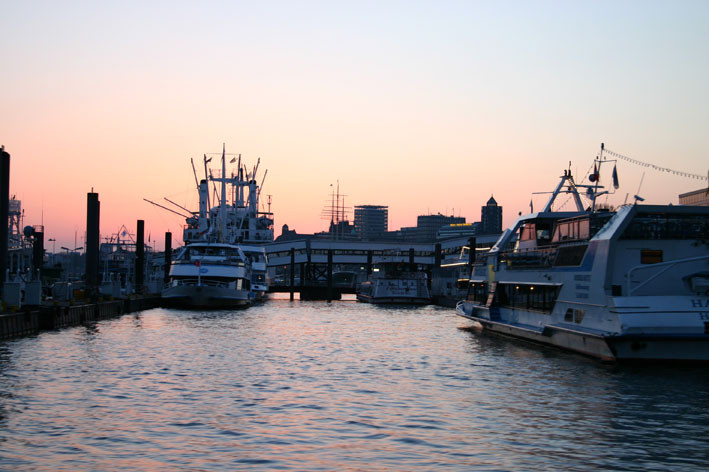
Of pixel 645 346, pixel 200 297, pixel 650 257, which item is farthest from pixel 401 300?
pixel 645 346

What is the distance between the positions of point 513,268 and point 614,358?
12.9 m

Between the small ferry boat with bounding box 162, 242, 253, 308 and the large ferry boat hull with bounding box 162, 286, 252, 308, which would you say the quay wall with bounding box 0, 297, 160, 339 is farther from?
the small ferry boat with bounding box 162, 242, 253, 308

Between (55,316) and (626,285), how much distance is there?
28.6m

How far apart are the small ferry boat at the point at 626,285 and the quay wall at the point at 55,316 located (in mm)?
22144

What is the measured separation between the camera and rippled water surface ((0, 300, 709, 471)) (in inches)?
583

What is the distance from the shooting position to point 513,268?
39000 mm

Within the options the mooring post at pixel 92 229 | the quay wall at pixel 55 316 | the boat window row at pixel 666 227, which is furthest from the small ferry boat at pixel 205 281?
the boat window row at pixel 666 227

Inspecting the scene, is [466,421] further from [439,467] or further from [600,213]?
[600,213]

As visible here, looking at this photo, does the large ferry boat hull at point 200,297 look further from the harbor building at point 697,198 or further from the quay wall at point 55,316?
the harbor building at point 697,198

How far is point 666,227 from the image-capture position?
2828 cm

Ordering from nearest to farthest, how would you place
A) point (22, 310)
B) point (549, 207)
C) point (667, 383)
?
point (667, 383) < point (22, 310) < point (549, 207)

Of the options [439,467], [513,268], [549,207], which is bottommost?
[439,467]

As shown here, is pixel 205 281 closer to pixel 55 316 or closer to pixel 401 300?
pixel 401 300

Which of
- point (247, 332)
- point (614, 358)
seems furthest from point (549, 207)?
point (614, 358)
